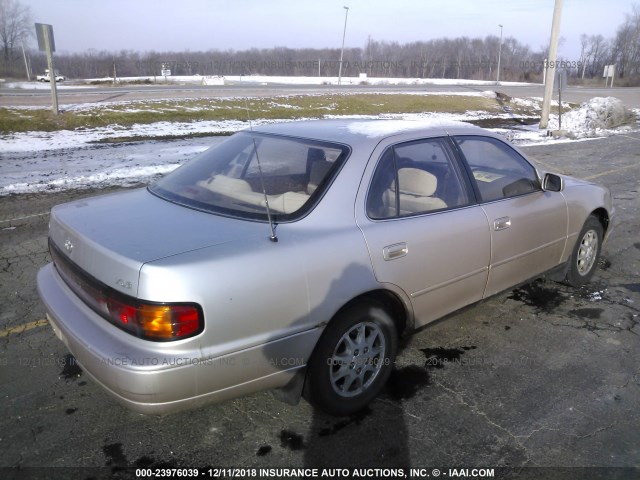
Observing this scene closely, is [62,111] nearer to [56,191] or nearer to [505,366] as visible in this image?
[56,191]

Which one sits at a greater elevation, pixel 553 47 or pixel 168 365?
pixel 553 47

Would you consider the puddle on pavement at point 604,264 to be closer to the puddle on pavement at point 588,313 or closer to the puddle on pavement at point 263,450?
the puddle on pavement at point 588,313

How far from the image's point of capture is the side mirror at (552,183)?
4.04m

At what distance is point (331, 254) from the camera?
2676 millimetres

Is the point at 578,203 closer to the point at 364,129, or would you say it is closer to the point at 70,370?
the point at 364,129

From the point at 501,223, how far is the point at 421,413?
4.74ft

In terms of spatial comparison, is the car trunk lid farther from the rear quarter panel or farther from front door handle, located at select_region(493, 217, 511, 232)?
the rear quarter panel

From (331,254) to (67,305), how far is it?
144 cm

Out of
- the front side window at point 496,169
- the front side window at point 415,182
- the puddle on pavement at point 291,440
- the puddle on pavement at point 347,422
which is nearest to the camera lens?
the puddle on pavement at point 291,440

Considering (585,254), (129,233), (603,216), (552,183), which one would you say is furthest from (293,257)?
(603,216)

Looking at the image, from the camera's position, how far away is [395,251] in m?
2.95

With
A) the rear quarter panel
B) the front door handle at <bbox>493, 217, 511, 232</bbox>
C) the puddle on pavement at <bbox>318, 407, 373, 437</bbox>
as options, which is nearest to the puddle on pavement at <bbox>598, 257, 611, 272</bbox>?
the rear quarter panel

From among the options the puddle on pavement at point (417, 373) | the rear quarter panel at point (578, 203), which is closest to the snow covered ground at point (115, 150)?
the rear quarter panel at point (578, 203)

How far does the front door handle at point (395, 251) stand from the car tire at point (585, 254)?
2312 mm
